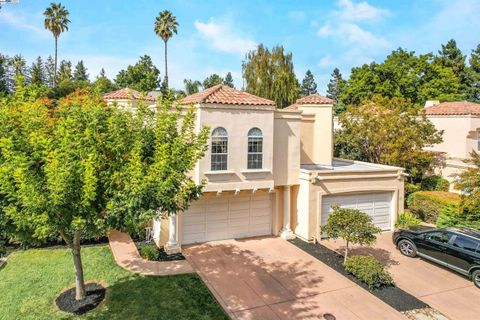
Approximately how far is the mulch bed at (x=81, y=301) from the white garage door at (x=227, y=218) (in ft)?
18.3

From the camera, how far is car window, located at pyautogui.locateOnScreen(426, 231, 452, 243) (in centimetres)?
1387

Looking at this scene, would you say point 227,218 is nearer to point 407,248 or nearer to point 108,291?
point 108,291

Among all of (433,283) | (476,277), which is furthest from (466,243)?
(433,283)

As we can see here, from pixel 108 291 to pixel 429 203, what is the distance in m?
19.5

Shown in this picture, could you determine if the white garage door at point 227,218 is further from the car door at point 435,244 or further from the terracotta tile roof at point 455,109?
the terracotta tile roof at point 455,109

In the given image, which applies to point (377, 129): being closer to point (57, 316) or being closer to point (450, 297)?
point (450, 297)

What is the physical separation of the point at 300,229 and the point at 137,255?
334 inches

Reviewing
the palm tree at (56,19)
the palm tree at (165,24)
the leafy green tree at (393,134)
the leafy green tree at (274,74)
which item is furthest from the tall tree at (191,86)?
the leafy green tree at (393,134)

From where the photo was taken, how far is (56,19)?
181 ft

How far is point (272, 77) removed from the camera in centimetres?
4453

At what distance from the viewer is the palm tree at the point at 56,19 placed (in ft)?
179

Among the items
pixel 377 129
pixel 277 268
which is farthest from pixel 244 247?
pixel 377 129

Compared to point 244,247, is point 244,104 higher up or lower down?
higher up

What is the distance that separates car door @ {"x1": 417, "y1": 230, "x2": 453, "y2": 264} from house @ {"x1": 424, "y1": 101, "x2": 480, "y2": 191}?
13432mm
